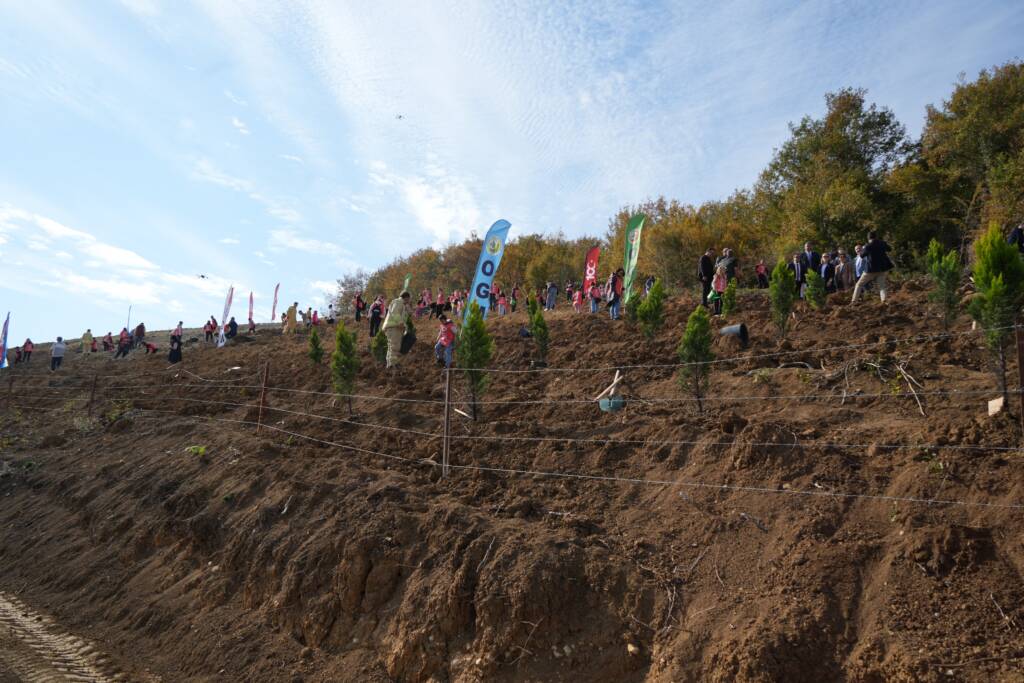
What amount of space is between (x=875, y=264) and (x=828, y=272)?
1425mm

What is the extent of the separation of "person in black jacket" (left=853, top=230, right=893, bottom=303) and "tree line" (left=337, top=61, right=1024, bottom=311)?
10108 millimetres

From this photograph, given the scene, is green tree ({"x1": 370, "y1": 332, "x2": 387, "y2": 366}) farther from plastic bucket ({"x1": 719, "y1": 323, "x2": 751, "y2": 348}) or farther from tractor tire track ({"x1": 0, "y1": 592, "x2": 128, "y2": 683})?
tractor tire track ({"x1": 0, "y1": 592, "x2": 128, "y2": 683})

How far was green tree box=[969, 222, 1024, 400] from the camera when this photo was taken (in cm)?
609

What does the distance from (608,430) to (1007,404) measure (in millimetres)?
4091

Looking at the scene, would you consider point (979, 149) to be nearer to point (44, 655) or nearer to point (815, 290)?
point (815, 290)

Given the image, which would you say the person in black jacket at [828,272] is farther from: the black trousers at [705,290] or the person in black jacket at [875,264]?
the black trousers at [705,290]

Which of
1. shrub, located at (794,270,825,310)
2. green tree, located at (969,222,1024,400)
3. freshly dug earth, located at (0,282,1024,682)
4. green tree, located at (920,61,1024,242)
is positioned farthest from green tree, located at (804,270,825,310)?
green tree, located at (920,61,1024,242)

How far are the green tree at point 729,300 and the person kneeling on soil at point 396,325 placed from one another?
23.1 ft

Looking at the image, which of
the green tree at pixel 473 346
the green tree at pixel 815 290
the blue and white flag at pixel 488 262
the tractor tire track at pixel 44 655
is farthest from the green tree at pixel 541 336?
the tractor tire track at pixel 44 655

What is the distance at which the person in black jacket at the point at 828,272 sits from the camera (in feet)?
45.0

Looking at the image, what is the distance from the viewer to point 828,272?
13953 millimetres

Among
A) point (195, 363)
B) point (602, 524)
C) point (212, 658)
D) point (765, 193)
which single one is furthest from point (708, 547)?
point (765, 193)

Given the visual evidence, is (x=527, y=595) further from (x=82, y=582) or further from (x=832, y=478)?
(x=82, y=582)

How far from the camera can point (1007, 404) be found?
5.71 m
